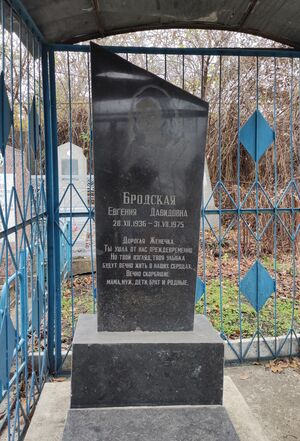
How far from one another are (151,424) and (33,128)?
78.2 inches

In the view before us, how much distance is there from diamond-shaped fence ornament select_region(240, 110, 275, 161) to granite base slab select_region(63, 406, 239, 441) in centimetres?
208

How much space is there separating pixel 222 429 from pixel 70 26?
2.77 meters

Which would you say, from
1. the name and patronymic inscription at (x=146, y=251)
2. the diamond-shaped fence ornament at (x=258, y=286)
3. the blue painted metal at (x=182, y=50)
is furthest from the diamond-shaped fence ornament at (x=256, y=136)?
the name and patronymic inscription at (x=146, y=251)

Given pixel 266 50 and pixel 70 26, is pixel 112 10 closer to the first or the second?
pixel 70 26

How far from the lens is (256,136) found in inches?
134

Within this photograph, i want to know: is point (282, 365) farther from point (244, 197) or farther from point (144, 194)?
point (244, 197)

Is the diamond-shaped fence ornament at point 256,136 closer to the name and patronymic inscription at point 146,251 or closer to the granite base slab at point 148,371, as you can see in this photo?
the name and patronymic inscription at point 146,251

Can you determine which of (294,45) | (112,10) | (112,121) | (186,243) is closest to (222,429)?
(186,243)

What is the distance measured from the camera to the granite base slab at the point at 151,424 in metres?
1.92

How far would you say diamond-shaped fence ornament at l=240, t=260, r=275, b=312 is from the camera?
3.51 m

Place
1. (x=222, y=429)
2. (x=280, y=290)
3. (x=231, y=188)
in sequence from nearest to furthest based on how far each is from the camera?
(x=222, y=429)
(x=280, y=290)
(x=231, y=188)

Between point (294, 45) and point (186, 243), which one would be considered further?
point (294, 45)

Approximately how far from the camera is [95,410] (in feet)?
6.97

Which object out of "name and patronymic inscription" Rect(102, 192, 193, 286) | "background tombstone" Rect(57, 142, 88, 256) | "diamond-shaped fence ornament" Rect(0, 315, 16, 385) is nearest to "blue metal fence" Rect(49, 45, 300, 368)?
"background tombstone" Rect(57, 142, 88, 256)
